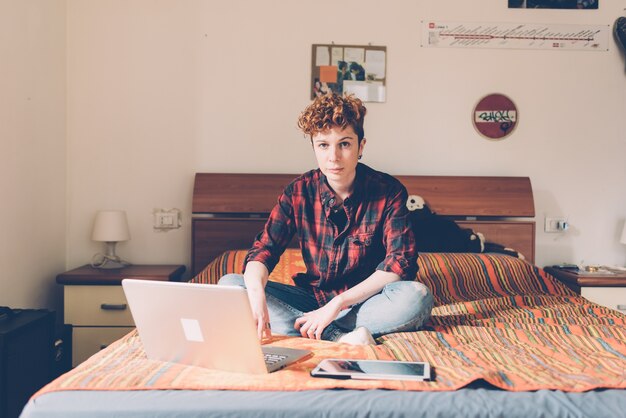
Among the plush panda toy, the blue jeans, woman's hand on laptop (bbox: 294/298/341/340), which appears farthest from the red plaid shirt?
the plush panda toy

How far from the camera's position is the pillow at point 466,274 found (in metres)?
2.54

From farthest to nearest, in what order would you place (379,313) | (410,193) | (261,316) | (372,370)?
(410,193)
(379,313)
(261,316)
(372,370)

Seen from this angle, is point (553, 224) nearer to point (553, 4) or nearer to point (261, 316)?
point (553, 4)

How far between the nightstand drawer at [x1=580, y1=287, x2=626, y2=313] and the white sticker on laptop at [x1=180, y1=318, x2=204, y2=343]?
2244 millimetres

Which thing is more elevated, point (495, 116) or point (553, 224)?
point (495, 116)

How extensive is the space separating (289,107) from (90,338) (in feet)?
4.96

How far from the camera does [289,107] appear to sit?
10.7 ft

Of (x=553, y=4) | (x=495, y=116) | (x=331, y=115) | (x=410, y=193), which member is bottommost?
(x=410, y=193)

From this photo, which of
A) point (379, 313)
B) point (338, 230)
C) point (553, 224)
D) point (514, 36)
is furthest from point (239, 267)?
point (514, 36)

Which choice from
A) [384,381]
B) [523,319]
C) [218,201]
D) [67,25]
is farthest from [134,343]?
[67,25]

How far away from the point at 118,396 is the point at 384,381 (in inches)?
19.6

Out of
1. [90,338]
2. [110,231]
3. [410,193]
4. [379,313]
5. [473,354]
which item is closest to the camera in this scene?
[473,354]

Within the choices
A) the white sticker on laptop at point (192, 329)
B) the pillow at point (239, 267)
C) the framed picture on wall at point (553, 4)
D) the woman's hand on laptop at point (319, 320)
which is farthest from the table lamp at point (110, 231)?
the framed picture on wall at point (553, 4)

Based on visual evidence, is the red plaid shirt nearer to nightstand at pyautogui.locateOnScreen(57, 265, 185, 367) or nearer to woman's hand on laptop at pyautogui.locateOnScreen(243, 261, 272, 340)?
woman's hand on laptop at pyautogui.locateOnScreen(243, 261, 272, 340)
